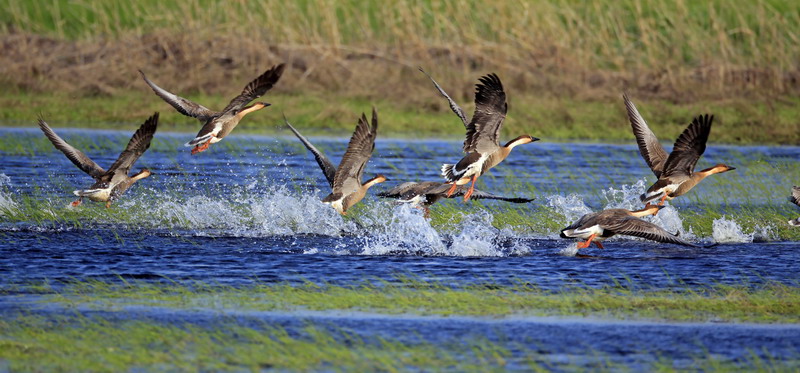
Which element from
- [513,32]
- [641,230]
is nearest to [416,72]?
[513,32]

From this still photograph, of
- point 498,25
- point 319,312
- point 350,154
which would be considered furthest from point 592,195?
point 498,25

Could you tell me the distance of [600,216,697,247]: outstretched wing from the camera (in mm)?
12078

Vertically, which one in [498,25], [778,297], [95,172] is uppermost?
[498,25]

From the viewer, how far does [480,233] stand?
524 inches

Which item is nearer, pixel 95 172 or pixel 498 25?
pixel 95 172

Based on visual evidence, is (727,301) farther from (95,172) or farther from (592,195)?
(95,172)

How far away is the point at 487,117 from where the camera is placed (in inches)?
510

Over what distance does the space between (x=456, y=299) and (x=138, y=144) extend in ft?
16.6

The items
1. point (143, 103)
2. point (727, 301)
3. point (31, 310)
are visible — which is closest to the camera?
point (31, 310)

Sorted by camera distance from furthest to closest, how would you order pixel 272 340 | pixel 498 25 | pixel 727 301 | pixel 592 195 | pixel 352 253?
pixel 498 25, pixel 592 195, pixel 352 253, pixel 727 301, pixel 272 340

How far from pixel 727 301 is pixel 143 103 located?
18295 mm

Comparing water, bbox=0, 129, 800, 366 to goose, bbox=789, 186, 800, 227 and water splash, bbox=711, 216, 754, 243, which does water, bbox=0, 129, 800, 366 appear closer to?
water splash, bbox=711, 216, 754, 243

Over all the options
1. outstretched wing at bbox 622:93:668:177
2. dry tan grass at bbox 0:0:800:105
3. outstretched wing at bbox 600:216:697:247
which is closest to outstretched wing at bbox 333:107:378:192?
outstretched wing at bbox 600:216:697:247

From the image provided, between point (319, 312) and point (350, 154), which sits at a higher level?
point (350, 154)
